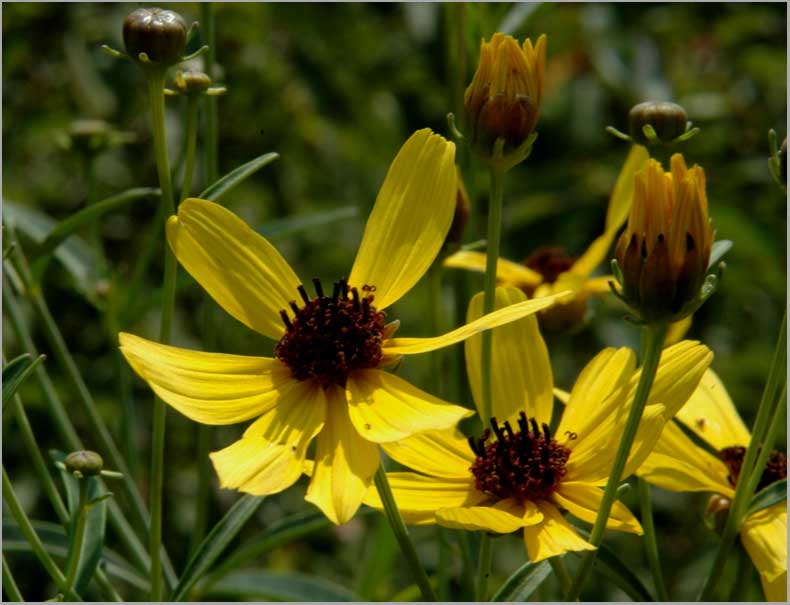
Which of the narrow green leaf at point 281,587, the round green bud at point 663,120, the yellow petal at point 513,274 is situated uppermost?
the round green bud at point 663,120

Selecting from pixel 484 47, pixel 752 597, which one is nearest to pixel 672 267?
pixel 484 47

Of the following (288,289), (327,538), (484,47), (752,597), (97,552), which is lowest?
(327,538)

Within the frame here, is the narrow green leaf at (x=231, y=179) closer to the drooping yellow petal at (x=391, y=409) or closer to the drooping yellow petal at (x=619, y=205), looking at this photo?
the drooping yellow petal at (x=391, y=409)

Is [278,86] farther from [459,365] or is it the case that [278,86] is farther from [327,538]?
[459,365]

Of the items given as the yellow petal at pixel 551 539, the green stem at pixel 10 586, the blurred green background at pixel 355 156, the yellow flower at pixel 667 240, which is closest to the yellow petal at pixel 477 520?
the yellow petal at pixel 551 539

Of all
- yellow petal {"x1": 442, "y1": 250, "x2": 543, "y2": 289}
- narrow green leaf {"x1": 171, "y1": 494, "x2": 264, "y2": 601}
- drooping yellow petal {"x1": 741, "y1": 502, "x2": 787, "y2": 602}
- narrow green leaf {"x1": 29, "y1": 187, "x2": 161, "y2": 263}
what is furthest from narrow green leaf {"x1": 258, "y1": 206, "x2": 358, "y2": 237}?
drooping yellow petal {"x1": 741, "y1": 502, "x2": 787, "y2": 602}

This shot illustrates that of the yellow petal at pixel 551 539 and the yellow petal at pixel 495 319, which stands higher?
the yellow petal at pixel 495 319

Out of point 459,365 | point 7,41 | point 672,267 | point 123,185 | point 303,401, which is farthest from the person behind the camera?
point 123,185
